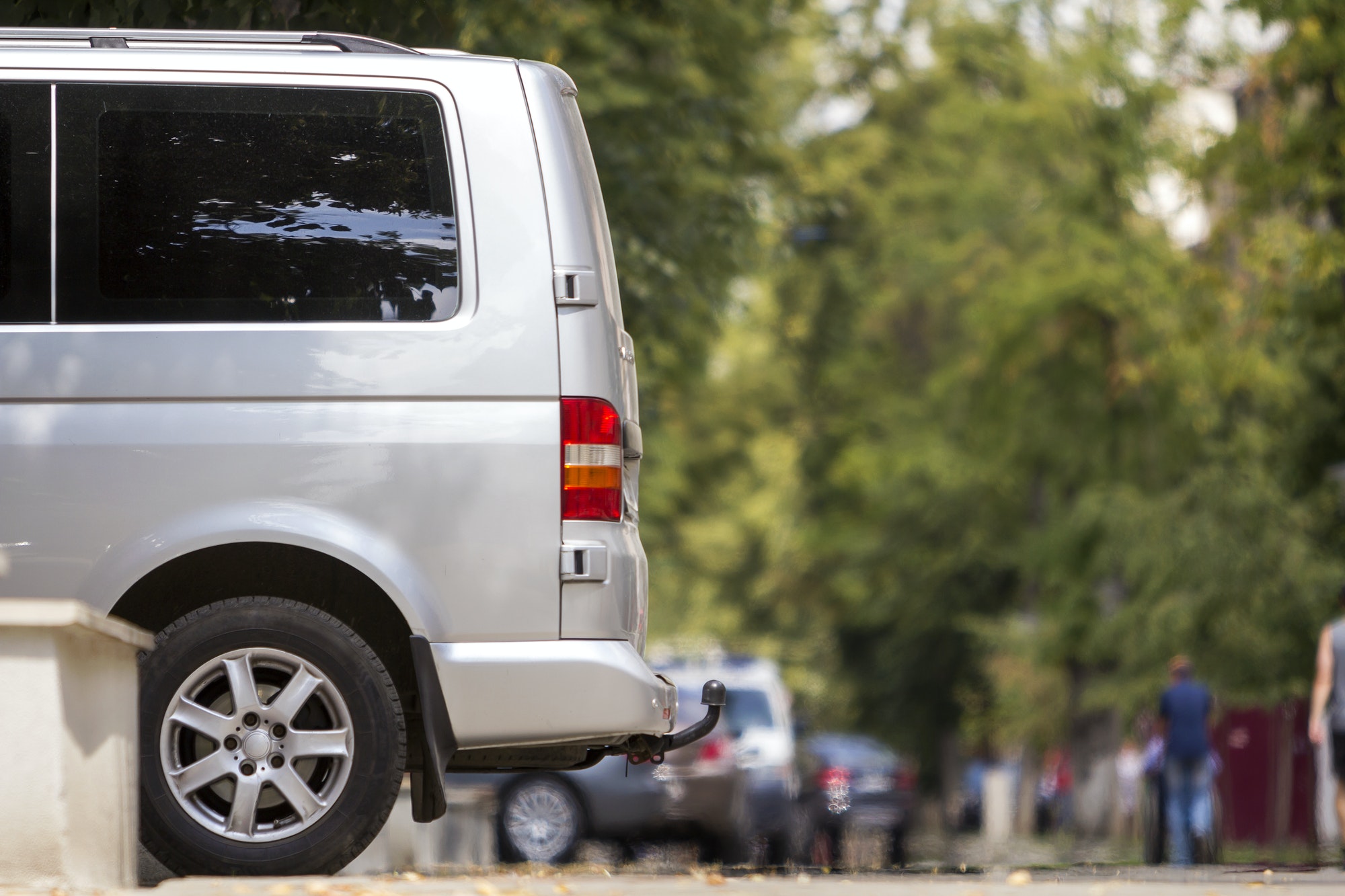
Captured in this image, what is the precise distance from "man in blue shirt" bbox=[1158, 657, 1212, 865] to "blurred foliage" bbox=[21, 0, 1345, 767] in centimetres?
384

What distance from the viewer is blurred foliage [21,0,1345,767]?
15.8 meters

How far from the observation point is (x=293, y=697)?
5660 mm

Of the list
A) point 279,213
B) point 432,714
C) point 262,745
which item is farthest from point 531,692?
point 279,213

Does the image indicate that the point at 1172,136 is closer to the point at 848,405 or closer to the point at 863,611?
the point at 848,405

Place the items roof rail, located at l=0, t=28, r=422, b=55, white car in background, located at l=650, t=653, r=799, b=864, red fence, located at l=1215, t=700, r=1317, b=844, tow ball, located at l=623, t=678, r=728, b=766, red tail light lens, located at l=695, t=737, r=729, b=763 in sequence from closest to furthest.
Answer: roof rail, located at l=0, t=28, r=422, b=55, tow ball, located at l=623, t=678, r=728, b=766, red tail light lens, located at l=695, t=737, r=729, b=763, white car in background, located at l=650, t=653, r=799, b=864, red fence, located at l=1215, t=700, r=1317, b=844

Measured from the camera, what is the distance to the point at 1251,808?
23.3 meters

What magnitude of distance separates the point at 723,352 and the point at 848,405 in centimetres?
637

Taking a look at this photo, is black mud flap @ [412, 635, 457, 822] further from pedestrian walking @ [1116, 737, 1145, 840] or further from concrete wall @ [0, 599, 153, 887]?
pedestrian walking @ [1116, 737, 1145, 840]

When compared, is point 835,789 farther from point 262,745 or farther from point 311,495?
point 311,495

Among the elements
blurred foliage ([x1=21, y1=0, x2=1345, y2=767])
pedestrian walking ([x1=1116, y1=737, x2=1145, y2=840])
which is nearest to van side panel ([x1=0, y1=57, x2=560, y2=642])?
blurred foliage ([x1=21, y1=0, x2=1345, y2=767])

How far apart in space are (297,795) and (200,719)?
0.35 meters

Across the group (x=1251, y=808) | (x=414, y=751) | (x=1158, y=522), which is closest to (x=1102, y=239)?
(x=1158, y=522)

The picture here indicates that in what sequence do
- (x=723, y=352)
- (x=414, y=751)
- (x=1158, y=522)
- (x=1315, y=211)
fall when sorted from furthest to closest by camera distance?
(x=723, y=352), (x=1158, y=522), (x=1315, y=211), (x=414, y=751)

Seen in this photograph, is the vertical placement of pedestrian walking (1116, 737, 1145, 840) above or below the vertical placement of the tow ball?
below
